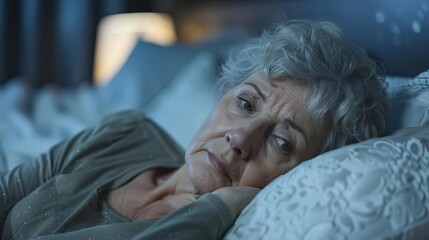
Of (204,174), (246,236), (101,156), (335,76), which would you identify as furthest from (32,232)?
(335,76)

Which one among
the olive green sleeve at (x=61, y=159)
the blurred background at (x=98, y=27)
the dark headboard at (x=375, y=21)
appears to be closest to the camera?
the olive green sleeve at (x=61, y=159)

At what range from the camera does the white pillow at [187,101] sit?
177 cm

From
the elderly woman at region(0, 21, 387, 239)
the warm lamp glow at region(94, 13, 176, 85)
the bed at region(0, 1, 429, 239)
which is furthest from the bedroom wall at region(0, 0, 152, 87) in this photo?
the elderly woman at region(0, 21, 387, 239)

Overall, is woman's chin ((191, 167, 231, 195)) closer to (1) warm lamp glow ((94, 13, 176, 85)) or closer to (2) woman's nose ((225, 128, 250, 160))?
(2) woman's nose ((225, 128, 250, 160))

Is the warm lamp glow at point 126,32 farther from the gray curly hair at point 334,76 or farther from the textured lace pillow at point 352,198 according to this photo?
the textured lace pillow at point 352,198

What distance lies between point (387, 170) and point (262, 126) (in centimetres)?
33

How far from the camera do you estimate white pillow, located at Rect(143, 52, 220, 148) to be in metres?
1.77

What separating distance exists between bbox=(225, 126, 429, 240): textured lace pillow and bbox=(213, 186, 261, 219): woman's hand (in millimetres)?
32

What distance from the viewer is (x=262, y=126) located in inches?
42.7

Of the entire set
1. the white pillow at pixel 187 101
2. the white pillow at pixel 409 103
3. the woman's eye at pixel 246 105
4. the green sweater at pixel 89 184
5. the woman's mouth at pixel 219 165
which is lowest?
the white pillow at pixel 187 101

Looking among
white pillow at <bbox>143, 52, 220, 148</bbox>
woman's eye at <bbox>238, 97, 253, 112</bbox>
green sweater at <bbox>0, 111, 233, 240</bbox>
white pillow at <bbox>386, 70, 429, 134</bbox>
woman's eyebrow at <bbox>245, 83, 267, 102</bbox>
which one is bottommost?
white pillow at <bbox>143, 52, 220, 148</bbox>

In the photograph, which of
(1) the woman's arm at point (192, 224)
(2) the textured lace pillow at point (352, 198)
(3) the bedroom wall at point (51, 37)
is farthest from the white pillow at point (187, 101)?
(3) the bedroom wall at point (51, 37)

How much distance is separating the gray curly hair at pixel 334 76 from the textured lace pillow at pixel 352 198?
23 centimetres

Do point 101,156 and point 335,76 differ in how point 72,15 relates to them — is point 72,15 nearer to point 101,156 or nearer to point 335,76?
point 101,156
